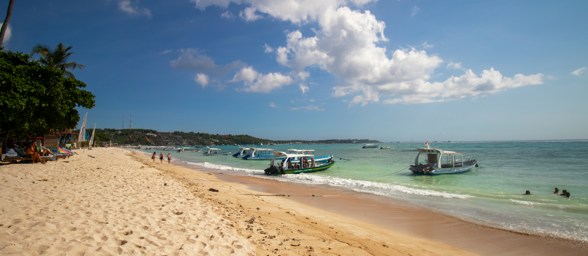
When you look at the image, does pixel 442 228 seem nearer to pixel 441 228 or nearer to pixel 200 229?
pixel 441 228

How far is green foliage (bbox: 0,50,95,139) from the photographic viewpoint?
1575 cm

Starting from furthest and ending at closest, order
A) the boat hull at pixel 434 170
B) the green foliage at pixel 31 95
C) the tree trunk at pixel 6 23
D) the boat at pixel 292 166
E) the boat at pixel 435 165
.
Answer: the boat at pixel 292 166 → the boat at pixel 435 165 → the boat hull at pixel 434 170 → the tree trunk at pixel 6 23 → the green foliage at pixel 31 95

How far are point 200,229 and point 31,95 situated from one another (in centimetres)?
1789

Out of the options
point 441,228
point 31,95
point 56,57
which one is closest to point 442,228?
point 441,228

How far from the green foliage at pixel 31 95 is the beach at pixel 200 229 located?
635cm

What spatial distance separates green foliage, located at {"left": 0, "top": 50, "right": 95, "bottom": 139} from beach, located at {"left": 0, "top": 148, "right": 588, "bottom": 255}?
6.35 metres

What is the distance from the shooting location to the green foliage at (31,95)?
1575cm

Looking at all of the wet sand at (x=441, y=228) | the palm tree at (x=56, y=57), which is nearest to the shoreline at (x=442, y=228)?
the wet sand at (x=441, y=228)

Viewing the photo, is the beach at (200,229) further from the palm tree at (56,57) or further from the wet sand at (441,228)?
the palm tree at (56,57)

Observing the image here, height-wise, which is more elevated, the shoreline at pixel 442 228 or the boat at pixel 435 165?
the boat at pixel 435 165

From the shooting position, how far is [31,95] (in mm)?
17516

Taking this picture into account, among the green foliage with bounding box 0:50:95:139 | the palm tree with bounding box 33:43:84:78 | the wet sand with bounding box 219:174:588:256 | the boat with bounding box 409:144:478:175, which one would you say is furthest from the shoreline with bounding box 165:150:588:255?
the palm tree with bounding box 33:43:84:78

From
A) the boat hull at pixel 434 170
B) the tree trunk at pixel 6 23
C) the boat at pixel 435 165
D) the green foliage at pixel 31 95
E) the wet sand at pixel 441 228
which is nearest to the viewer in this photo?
the wet sand at pixel 441 228

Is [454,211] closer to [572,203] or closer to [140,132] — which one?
[572,203]
